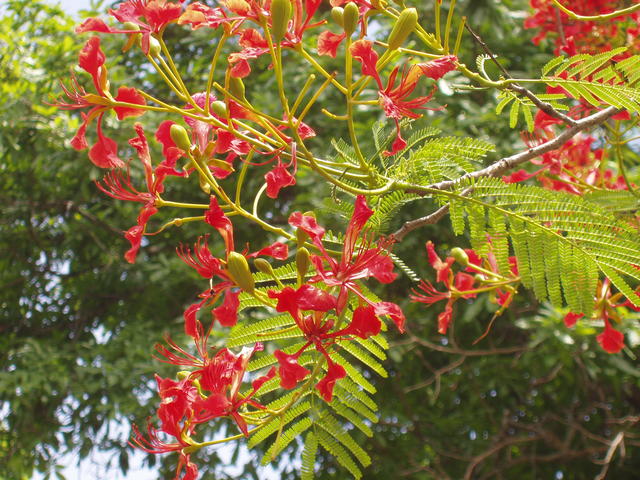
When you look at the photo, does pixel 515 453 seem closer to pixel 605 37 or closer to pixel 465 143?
pixel 605 37

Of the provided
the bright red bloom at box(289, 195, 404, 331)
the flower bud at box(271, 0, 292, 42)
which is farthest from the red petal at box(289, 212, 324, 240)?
the flower bud at box(271, 0, 292, 42)

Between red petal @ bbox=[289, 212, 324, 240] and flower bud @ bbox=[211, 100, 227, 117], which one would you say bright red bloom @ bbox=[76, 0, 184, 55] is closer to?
flower bud @ bbox=[211, 100, 227, 117]

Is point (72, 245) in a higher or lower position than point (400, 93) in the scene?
lower

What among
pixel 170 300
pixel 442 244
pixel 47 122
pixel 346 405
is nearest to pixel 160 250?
pixel 170 300

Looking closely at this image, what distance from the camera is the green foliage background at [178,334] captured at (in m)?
3.05

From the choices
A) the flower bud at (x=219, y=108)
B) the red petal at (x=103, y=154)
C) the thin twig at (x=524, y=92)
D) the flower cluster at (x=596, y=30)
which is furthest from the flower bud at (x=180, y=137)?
the flower cluster at (x=596, y=30)

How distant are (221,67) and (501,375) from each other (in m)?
1.98

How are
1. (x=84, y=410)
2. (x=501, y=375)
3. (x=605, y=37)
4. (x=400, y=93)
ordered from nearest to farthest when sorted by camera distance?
(x=400, y=93)
(x=605, y=37)
(x=501, y=375)
(x=84, y=410)

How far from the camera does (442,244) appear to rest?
3242 millimetres

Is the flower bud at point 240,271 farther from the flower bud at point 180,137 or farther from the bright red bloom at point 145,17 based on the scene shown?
the bright red bloom at point 145,17

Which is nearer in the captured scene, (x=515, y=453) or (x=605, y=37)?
(x=605, y=37)

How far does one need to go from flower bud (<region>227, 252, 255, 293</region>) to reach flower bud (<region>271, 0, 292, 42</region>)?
0.84ft

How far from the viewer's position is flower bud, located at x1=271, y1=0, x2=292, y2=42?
0.82m

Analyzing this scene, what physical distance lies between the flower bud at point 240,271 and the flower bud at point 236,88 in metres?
0.20
